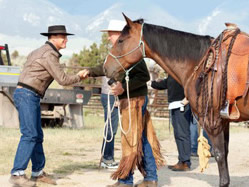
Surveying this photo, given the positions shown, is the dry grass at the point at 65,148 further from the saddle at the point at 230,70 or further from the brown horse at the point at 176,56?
the saddle at the point at 230,70

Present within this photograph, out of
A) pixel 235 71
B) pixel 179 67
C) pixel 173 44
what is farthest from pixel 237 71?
pixel 173 44

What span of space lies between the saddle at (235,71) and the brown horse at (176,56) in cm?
20

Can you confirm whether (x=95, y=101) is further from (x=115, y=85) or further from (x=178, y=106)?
(x=115, y=85)

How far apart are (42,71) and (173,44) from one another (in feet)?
5.71

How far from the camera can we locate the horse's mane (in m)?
5.39

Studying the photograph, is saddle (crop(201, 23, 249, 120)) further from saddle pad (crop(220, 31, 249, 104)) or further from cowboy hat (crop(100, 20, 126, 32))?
cowboy hat (crop(100, 20, 126, 32))

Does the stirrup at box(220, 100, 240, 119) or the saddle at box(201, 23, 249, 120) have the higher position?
the saddle at box(201, 23, 249, 120)

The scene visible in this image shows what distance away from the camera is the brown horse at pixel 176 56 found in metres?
5.34

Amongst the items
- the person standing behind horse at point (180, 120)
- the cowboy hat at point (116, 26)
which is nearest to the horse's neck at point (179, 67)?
the cowboy hat at point (116, 26)

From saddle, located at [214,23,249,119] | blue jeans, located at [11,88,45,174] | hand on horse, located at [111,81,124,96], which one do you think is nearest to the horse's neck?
saddle, located at [214,23,249,119]

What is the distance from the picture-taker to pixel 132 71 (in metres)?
5.93

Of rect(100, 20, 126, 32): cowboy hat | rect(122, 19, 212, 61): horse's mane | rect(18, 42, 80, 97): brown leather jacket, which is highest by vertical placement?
rect(100, 20, 126, 32): cowboy hat

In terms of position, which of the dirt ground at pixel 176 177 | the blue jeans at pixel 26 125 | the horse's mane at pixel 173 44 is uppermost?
the horse's mane at pixel 173 44

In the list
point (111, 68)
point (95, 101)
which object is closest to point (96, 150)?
point (111, 68)
